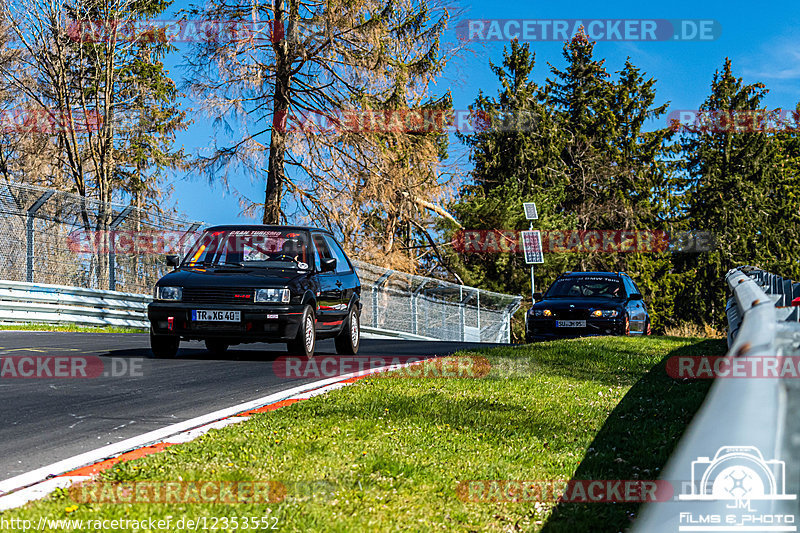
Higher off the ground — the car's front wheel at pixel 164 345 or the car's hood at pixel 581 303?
the car's hood at pixel 581 303

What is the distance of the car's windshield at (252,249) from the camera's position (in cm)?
1107

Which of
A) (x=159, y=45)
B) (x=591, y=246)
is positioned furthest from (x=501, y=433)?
(x=591, y=246)

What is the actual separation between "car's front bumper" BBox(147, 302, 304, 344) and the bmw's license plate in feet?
0.12

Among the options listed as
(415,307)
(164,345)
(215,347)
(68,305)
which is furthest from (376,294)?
(164,345)

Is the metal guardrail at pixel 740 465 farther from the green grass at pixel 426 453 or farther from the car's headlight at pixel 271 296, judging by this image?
the car's headlight at pixel 271 296

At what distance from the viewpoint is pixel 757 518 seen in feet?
6.58

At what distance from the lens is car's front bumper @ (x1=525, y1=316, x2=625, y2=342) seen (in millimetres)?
17047

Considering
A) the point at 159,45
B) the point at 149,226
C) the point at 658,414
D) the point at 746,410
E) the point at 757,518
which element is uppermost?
the point at 159,45

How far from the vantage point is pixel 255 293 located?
10.1 metres

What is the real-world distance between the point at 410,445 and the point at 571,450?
3.03 feet

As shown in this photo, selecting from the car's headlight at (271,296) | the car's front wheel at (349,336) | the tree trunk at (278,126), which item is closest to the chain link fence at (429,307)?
the tree trunk at (278,126)

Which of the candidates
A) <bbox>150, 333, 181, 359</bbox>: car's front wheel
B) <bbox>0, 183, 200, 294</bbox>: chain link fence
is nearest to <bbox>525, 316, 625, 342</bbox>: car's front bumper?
<bbox>0, 183, 200, 294</bbox>: chain link fence

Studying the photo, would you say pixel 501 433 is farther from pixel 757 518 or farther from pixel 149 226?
pixel 149 226

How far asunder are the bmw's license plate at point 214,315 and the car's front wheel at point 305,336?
2.43 ft
